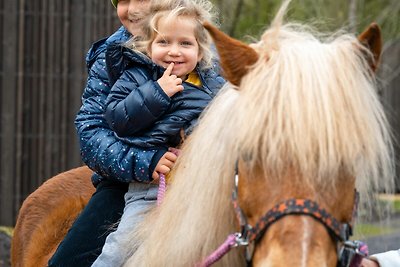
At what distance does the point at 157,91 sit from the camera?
4469mm

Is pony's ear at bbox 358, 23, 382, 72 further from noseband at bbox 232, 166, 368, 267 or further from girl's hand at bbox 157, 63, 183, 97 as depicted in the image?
girl's hand at bbox 157, 63, 183, 97

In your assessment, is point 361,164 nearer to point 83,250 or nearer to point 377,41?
point 377,41

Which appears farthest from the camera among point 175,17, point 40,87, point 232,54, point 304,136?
point 40,87

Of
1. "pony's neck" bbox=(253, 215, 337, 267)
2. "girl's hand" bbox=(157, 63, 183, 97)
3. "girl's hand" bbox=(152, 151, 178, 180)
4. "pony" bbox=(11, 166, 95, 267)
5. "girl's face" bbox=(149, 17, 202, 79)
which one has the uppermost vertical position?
"girl's face" bbox=(149, 17, 202, 79)

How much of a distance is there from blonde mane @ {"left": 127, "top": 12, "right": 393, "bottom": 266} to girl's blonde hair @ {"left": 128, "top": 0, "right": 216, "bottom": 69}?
2.28 ft

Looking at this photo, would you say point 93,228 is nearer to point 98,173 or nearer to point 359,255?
point 98,173

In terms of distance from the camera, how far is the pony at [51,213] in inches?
221

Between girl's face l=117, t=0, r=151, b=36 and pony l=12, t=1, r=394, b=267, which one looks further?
girl's face l=117, t=0, r=151, b=36

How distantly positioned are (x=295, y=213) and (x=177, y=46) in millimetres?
1430

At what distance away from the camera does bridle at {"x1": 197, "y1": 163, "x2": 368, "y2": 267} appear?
3.44m

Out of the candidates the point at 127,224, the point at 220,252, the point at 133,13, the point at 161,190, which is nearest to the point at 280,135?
the point at 220,252

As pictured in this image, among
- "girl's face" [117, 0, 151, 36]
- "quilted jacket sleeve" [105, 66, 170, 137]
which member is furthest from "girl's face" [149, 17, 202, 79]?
"girl's face" [117, 0, 151, 36]

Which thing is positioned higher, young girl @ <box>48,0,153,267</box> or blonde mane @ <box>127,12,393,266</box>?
blonde mane @ <box>127,12,393,266</box>

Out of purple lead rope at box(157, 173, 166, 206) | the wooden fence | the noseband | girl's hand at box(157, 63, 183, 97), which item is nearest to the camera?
the noseband
